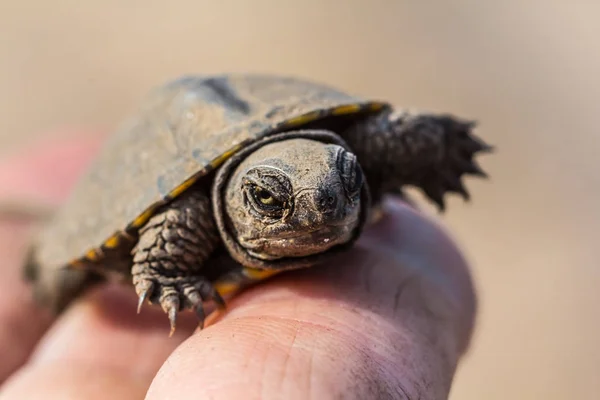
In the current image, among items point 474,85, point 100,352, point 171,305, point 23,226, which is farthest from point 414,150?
point 474,85

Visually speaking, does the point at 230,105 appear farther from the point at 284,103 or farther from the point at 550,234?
the point at 550,234

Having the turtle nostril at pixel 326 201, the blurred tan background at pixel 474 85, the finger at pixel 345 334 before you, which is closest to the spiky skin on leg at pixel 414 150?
the finger at pixel 345 334

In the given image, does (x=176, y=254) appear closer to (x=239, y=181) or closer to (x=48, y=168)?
(x=239, y=181)

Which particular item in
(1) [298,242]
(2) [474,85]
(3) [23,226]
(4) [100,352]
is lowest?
(3) [23,226]

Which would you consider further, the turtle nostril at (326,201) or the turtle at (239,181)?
the turtle at (239,181)

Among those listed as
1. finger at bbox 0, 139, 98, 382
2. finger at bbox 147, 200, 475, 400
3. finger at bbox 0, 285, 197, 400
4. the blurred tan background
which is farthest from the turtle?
the blurred tan background

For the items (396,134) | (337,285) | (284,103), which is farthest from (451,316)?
(284,103)

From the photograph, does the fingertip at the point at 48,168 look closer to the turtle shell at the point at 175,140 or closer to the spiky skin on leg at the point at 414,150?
the turtle shell at the point at 175,140
